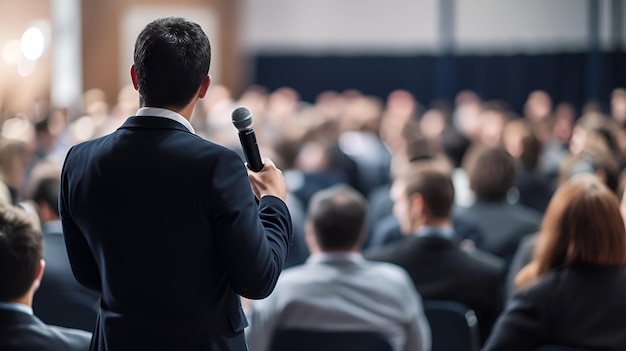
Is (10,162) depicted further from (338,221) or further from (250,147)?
(250,147)

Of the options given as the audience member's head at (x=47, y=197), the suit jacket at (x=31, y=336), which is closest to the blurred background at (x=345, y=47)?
the audience member's head at (x=47, y=197)

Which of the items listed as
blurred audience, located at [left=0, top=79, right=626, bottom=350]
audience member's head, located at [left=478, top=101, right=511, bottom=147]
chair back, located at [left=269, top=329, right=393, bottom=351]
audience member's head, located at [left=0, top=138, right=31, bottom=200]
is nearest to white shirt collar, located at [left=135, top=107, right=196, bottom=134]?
blurred audience, located at [left=0, top=79, right=626, bottom=350]

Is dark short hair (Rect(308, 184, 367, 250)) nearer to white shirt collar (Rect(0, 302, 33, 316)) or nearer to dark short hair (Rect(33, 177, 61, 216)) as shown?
white shirt collar (Rect(0, 302, 33, 316))

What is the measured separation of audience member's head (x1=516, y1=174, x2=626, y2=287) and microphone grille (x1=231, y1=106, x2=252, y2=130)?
126 cm

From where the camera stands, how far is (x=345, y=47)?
1655 centimetres

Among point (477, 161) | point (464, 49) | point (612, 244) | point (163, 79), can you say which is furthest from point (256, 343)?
point (464, 49)

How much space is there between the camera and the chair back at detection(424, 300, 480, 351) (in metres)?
3.24

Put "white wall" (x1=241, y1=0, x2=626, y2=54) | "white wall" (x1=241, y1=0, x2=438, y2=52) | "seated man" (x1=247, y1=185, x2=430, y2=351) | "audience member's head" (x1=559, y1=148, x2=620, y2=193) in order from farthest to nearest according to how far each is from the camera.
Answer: "white wall" (x1=241, y1=0, x2=438, y2=52)
"white wall" (x1=241, y1=0, x2=626, y2=54)
"audience member's head" (x1=559, y1=148, x2=620, y2=193)
"seated man" (x1=247, y1=185, x2=430, y2=351)

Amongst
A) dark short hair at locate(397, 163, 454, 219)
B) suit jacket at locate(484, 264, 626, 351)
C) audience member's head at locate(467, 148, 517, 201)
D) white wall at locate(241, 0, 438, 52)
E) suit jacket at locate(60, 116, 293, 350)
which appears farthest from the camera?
white wall at locate(241, 0, 438, 52)

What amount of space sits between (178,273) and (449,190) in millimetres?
2440

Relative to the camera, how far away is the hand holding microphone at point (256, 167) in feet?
6.15

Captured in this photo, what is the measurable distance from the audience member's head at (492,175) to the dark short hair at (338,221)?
70.4 inches

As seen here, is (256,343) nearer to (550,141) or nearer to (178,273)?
(178,273)

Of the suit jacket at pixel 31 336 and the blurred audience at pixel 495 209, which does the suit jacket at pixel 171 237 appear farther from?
the blurred audience at pixel 495 209
